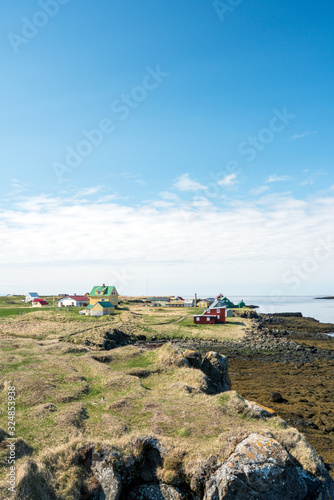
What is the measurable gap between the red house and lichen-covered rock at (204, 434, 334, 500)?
70092 millimetres

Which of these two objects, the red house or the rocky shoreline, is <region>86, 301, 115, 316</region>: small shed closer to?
the red house

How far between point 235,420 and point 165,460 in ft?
12.9

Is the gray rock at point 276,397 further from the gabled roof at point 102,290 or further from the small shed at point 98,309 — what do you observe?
the gabled roof at point 102,290

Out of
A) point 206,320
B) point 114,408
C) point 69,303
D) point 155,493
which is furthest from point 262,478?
point 69,303

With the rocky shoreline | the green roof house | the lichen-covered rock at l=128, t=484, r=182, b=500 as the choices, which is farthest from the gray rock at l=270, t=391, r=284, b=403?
the green roof house

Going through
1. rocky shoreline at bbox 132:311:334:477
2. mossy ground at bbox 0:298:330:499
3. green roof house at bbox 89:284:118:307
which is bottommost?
rocky shoreline at bbox 132:311:334:477

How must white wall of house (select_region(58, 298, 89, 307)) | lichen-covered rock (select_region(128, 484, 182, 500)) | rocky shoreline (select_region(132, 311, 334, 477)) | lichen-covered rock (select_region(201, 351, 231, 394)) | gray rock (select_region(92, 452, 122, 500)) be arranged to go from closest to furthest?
gray rock (select_region(92, 452, 122, 500))
lichen-covered rock (select_region(128, 484, 182, 500))
rocky shoreline (select_region(132, 311, 334, 477))
lichen-covered rock (select_region(201, 351, 231, 394))
white wall of house (select_region(58, 298, 89, 307))

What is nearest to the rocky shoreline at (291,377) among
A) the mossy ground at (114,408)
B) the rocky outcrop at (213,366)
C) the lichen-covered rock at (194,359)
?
the rocky outcrop at (213,366)

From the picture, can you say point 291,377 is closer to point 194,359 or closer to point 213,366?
point 213,366

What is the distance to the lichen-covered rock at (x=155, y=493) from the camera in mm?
12453

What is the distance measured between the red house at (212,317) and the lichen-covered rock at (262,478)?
70092mm

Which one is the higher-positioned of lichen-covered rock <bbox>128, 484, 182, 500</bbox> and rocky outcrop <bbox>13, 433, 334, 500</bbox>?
rocky outcrop <bbox>13, 433, 334, 500</bbox>

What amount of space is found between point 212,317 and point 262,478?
72022 millimetres

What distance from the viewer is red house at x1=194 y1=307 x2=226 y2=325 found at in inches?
3226
